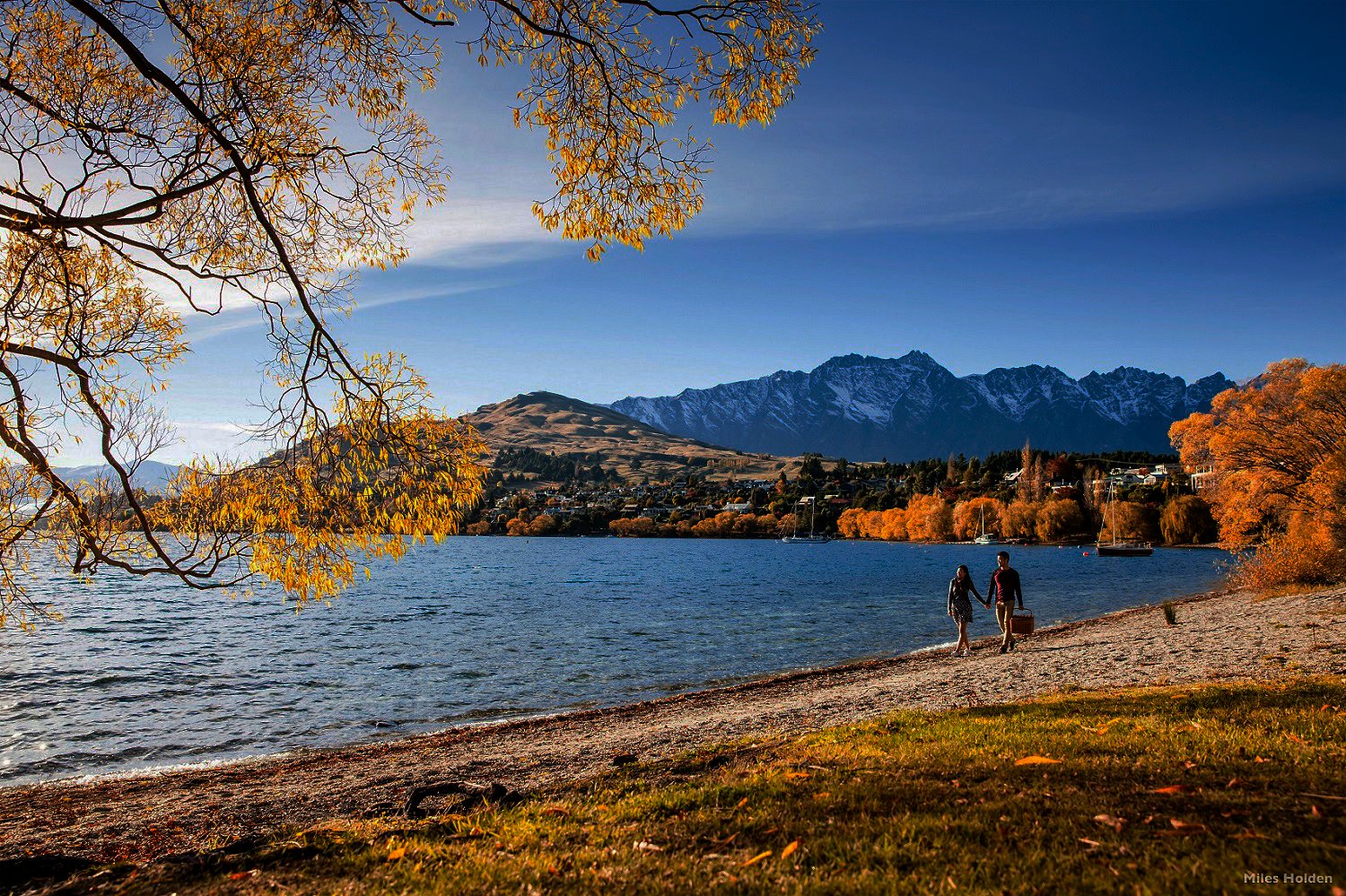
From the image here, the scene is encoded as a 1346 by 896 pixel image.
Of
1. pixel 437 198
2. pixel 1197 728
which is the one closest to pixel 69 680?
pixel 437 198

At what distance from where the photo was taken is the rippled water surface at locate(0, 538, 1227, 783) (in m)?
21.9

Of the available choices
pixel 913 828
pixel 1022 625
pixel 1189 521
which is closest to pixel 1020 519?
pixel 1189 521

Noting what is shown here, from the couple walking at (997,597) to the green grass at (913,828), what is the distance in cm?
1549

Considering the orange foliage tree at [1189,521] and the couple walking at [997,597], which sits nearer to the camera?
the couple walking at [997,597]

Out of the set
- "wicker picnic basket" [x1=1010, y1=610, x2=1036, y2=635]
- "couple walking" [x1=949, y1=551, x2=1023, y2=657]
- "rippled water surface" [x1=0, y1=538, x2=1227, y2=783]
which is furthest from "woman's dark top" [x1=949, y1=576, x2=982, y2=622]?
"rippled water surface" [x1=0, y1=538, x2=1227, y2=783]

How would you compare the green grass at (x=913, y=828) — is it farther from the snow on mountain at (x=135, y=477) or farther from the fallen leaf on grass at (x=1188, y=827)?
the snow on mountain at (x=135, y=477)

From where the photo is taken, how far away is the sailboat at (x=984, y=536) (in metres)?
186

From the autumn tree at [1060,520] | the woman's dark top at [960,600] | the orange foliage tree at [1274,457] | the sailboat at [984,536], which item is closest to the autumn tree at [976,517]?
the sailboat at [984,536]

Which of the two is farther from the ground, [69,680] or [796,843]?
[796,843]

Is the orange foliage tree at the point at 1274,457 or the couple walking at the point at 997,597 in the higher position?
the orange foliage tree at the point at 1274,457

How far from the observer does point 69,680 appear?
28.6 meters

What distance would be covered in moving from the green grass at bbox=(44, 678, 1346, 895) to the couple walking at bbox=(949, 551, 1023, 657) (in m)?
15.5

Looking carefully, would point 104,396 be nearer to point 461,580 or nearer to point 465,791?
point 465,791

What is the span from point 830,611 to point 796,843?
47.3 m
